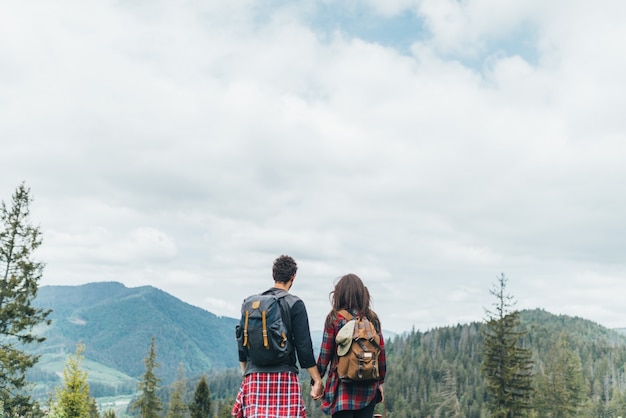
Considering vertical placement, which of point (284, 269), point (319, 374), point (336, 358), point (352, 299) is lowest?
point (319, 374)

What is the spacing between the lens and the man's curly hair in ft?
21.4

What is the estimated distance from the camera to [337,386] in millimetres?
6355

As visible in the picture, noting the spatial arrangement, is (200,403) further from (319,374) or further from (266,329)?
(266,329)

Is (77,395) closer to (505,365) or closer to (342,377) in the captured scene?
(505,365)

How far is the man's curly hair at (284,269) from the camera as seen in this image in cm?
653

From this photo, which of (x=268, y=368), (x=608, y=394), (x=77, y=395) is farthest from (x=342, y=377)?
(x=608, y=394)

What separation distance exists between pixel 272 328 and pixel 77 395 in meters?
24.9

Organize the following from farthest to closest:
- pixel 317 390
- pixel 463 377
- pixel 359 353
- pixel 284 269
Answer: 1. pixel 463 377
2. pixel 284 269
3. pixel 317 390
4. pixel 359 353

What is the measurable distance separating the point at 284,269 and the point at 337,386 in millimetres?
1427

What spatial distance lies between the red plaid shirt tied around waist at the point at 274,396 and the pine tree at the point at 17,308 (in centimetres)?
2451

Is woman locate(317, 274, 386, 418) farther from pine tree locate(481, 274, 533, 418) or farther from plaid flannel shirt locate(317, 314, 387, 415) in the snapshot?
pine tree locate(481, 274, 533, 418)

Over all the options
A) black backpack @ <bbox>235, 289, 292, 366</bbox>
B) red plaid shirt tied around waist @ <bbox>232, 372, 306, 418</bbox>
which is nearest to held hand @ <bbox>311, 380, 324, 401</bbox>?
red plaid shirt tied around waist @ <bbox>232, 372, 306, 418</bbox>

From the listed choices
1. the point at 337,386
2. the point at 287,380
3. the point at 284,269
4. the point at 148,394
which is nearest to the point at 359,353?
the point at 337,386

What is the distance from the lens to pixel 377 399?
6.52 meters
